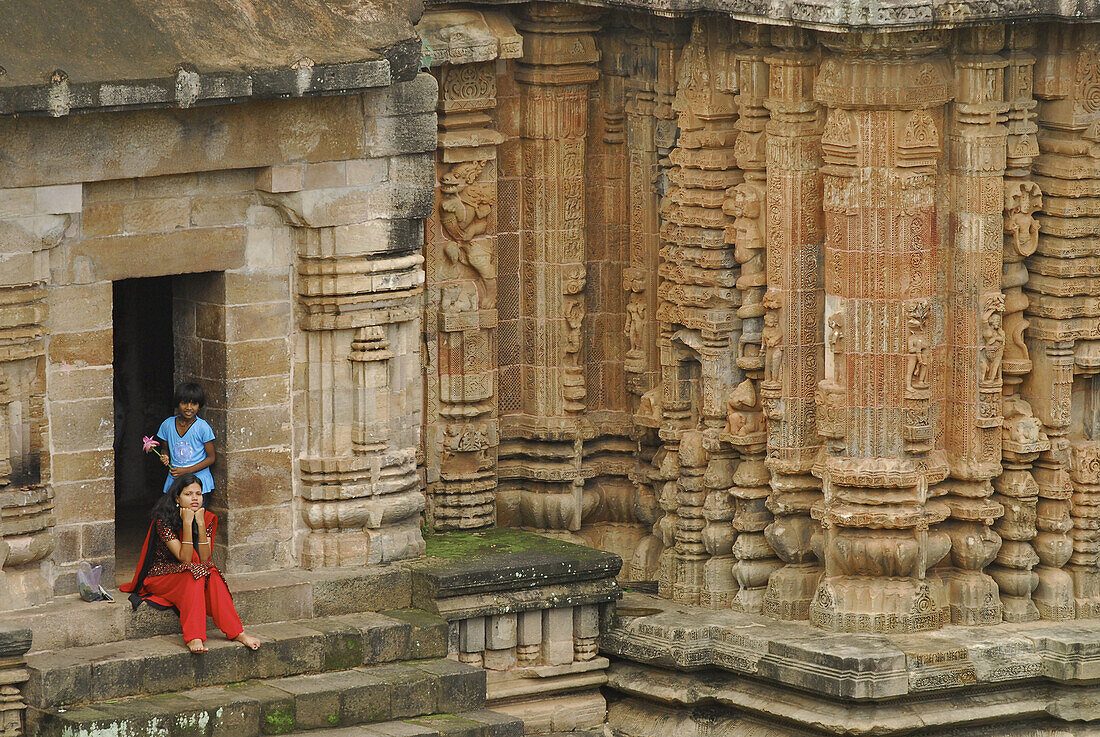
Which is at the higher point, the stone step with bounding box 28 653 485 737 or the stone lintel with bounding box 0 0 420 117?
the stone lintel with bounding box 0 0 420 117

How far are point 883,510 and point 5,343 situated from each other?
20.0ft

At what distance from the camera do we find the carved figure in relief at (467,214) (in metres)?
21.9

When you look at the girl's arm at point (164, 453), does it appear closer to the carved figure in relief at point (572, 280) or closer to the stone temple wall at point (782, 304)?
the stone temple wall at point (782, 304)

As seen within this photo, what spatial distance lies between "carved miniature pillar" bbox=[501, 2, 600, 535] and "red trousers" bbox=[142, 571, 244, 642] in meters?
3.80

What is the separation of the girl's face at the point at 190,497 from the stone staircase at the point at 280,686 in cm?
87

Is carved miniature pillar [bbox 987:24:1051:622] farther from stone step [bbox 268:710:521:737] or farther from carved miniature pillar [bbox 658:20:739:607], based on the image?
stone step [bbox 268:710:521:737]

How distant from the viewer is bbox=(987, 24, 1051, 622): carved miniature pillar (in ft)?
68.6

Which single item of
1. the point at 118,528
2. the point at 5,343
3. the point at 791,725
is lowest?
the point at 791,725

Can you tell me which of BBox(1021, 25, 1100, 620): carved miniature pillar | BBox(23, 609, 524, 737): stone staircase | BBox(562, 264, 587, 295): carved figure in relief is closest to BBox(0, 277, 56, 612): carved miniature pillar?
BBox(23, 609, 524, 737): stone staircase

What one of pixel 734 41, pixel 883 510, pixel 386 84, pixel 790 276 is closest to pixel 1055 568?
pixel 883 510

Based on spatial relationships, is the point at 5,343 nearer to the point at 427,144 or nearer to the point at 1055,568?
the point at 427,144

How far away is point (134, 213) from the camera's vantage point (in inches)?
774

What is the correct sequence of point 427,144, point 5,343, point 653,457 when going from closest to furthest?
point 5,343, point 427,144, point 653,457

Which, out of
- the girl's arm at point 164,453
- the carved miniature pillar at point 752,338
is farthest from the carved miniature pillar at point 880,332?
the girl's arm at point 164,453
